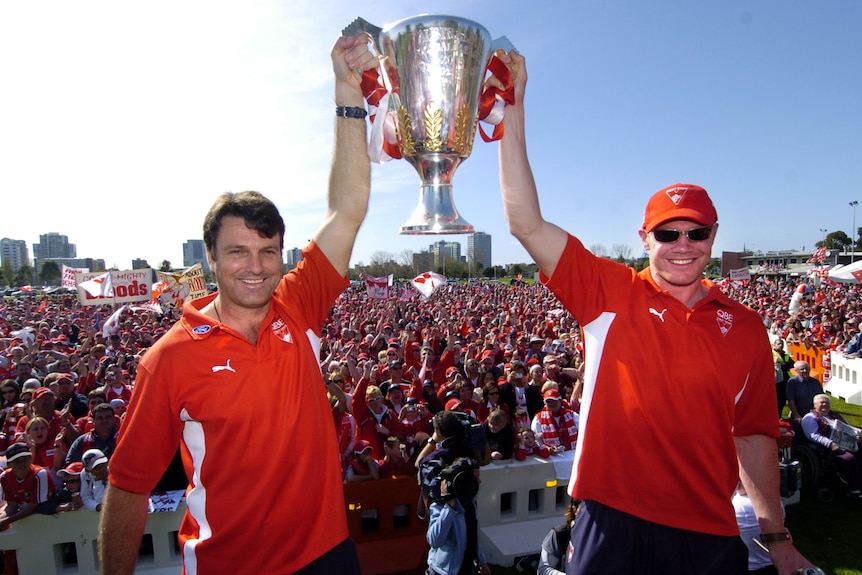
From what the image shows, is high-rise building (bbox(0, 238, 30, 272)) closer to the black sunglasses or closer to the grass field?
the grass field

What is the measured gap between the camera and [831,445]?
620 centimetres

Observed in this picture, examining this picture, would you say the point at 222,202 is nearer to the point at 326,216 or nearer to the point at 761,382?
the point at 326,216

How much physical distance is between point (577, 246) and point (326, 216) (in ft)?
3.17

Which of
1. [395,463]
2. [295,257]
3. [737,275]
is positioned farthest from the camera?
[295,257]

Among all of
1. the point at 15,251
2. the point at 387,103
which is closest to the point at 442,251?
the point at 387,103

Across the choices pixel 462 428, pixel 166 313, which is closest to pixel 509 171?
pixel 462 428

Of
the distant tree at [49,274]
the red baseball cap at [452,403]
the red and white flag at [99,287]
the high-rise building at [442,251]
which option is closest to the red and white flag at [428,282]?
the high-rise building at [442,251]

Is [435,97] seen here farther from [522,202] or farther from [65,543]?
[65,543]

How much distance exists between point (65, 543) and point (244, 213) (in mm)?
4353

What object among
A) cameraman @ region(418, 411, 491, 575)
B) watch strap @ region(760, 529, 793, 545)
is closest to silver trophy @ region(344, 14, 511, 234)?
watch strap @ region(760, 529, 793, 545)

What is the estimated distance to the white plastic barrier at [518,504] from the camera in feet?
16.5

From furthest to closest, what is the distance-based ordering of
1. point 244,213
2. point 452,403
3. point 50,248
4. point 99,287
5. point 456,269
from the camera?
point 50,248 < point 456,269 < point 99,287 < point 452,403 < point 244,213

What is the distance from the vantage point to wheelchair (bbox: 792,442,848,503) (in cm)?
618

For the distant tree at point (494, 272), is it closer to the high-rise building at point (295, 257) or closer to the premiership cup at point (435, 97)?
the high-rise building at point (295, 257)
